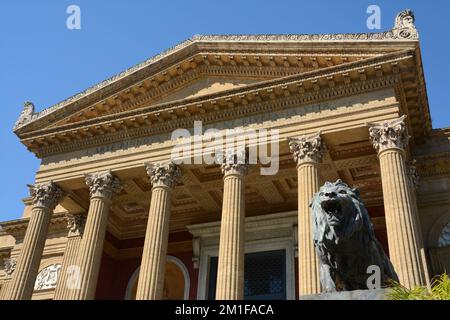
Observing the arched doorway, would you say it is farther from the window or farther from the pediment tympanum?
the pediment tympanum

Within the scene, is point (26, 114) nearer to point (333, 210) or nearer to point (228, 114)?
point (228, 114)

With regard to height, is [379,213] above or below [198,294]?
above

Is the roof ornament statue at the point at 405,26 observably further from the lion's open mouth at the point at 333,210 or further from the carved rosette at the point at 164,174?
the lion's open mouth at the point at 333,210

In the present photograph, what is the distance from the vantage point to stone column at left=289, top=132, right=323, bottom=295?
17031 millimetres

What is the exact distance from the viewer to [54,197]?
945 inches

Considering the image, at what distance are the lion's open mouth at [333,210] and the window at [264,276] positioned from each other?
688 inches

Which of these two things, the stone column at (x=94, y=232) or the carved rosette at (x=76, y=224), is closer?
the stone column at (x=94, y=232)

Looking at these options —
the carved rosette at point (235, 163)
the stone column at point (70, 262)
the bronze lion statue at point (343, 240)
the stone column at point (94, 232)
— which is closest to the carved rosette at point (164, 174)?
the stone column at point (94, 232)

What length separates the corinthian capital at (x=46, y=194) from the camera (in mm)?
23641

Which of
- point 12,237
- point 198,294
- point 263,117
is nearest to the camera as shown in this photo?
point 263,117

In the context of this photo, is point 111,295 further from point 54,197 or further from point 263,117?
point 263,117

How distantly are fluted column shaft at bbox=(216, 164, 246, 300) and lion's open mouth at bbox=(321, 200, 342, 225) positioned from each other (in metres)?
11.0
